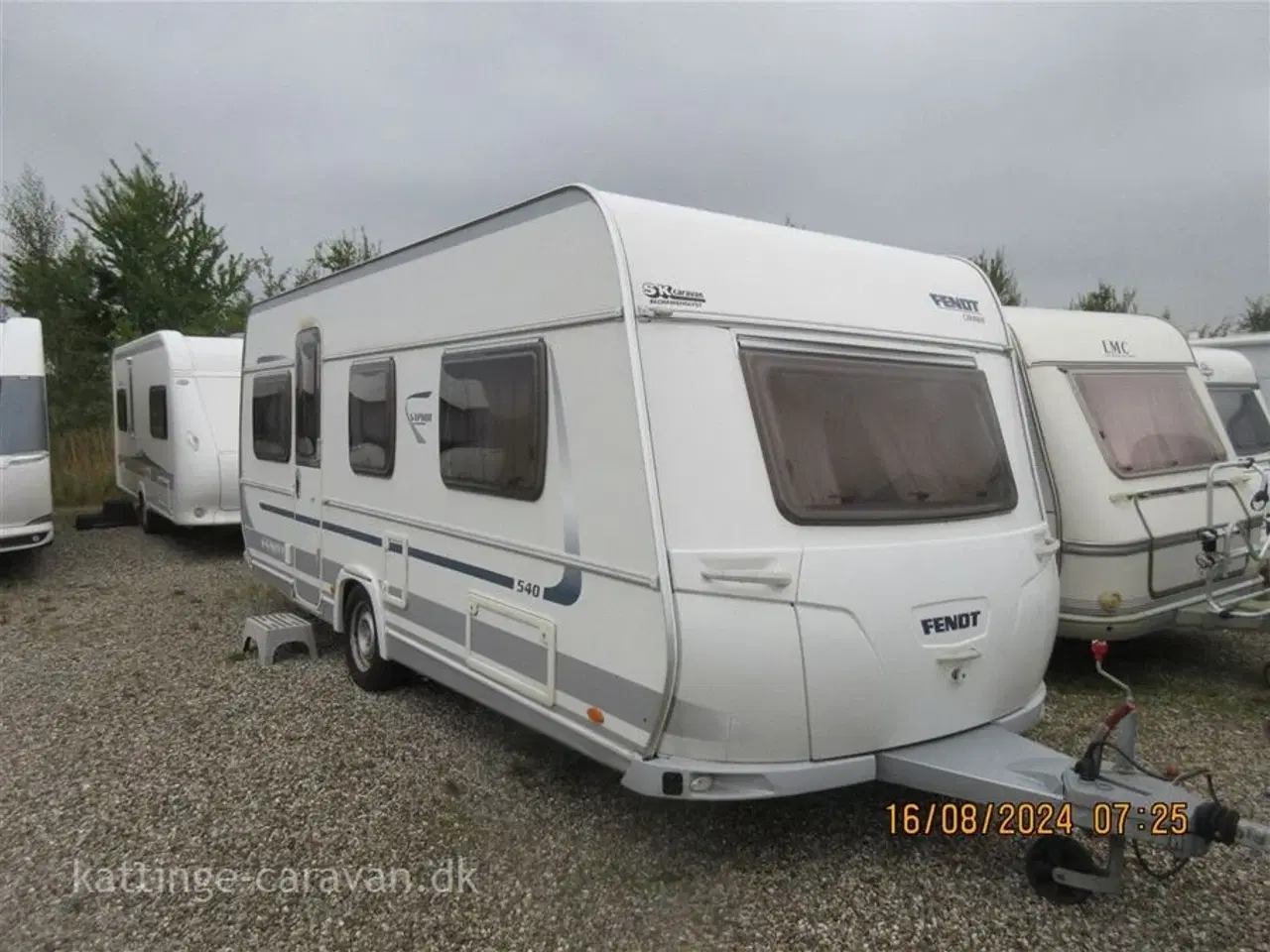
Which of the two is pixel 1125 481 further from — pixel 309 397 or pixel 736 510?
pixel 309 397

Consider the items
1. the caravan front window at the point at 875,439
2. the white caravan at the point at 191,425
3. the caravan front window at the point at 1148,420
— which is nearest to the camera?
the caravan front window at the point at 875,439

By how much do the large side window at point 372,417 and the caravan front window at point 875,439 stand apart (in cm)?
247

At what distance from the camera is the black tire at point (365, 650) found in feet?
18.6

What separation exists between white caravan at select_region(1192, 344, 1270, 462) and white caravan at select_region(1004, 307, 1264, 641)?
201 cm

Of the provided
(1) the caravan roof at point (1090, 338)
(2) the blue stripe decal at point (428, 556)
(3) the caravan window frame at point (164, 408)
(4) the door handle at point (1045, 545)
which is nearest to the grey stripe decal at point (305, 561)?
Result: (2) the blue stripe decal at point (428, 556)

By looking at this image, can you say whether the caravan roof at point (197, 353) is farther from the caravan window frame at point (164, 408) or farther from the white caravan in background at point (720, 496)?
the white caravan in background at point (720, 496)

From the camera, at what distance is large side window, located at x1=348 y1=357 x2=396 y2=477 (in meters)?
5.26

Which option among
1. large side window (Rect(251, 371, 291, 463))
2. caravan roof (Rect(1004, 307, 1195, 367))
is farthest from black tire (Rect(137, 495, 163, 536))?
caravan roof (Rect(1004, 307, 1195, 367))

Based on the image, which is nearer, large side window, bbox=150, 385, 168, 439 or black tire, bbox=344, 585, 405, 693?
black tire, bbox=344, 585, 405, 693

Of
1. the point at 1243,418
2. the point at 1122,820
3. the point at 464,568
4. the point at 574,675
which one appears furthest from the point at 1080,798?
the point at 1243,418

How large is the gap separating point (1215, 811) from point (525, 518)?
8.76ft

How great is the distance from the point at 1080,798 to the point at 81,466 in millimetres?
16526

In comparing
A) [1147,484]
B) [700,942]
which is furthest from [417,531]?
[1147,484]

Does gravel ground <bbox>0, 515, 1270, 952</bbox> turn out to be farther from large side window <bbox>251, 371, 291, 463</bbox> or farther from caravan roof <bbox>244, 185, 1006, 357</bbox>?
caravan roof <bbox>244, 185, 1006, 357</bbox>
